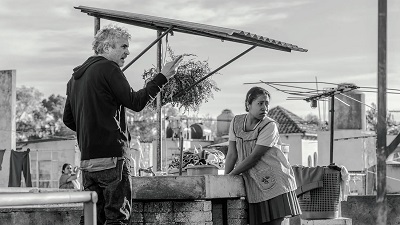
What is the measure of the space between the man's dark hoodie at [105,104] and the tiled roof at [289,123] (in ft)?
157

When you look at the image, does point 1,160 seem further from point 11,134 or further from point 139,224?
point 139,224

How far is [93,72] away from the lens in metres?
5.71

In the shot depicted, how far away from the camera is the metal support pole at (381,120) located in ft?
10.9

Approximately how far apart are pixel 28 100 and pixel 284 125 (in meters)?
31.7

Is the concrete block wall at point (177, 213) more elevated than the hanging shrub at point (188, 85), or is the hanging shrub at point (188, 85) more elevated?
the hanging shrub at point (188, 85)

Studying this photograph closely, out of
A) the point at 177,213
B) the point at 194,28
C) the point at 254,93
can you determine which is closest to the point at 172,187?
the point at 177,213

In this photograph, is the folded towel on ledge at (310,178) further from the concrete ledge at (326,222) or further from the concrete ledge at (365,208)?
the concrete ledge at (365,208)

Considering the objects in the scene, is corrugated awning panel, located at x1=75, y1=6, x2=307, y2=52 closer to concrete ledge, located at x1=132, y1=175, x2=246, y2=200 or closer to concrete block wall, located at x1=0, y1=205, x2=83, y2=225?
concrete block wall, located at x1=0, y1=205, x2=83, y2=225

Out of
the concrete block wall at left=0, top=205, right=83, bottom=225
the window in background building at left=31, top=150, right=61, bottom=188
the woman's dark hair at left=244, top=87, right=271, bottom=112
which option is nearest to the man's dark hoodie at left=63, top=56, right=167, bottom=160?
the woman's dark hair at left=244, top=87, right=271, bottom=112

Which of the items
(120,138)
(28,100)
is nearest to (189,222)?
(120,138)

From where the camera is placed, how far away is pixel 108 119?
5.68 meters

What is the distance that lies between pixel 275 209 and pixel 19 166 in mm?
21242

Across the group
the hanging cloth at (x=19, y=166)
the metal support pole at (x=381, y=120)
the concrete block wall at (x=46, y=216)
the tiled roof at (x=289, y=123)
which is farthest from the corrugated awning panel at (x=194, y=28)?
the tiled roof at (x=289, y=123)

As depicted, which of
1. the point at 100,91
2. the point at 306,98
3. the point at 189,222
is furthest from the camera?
the point at 306,98
